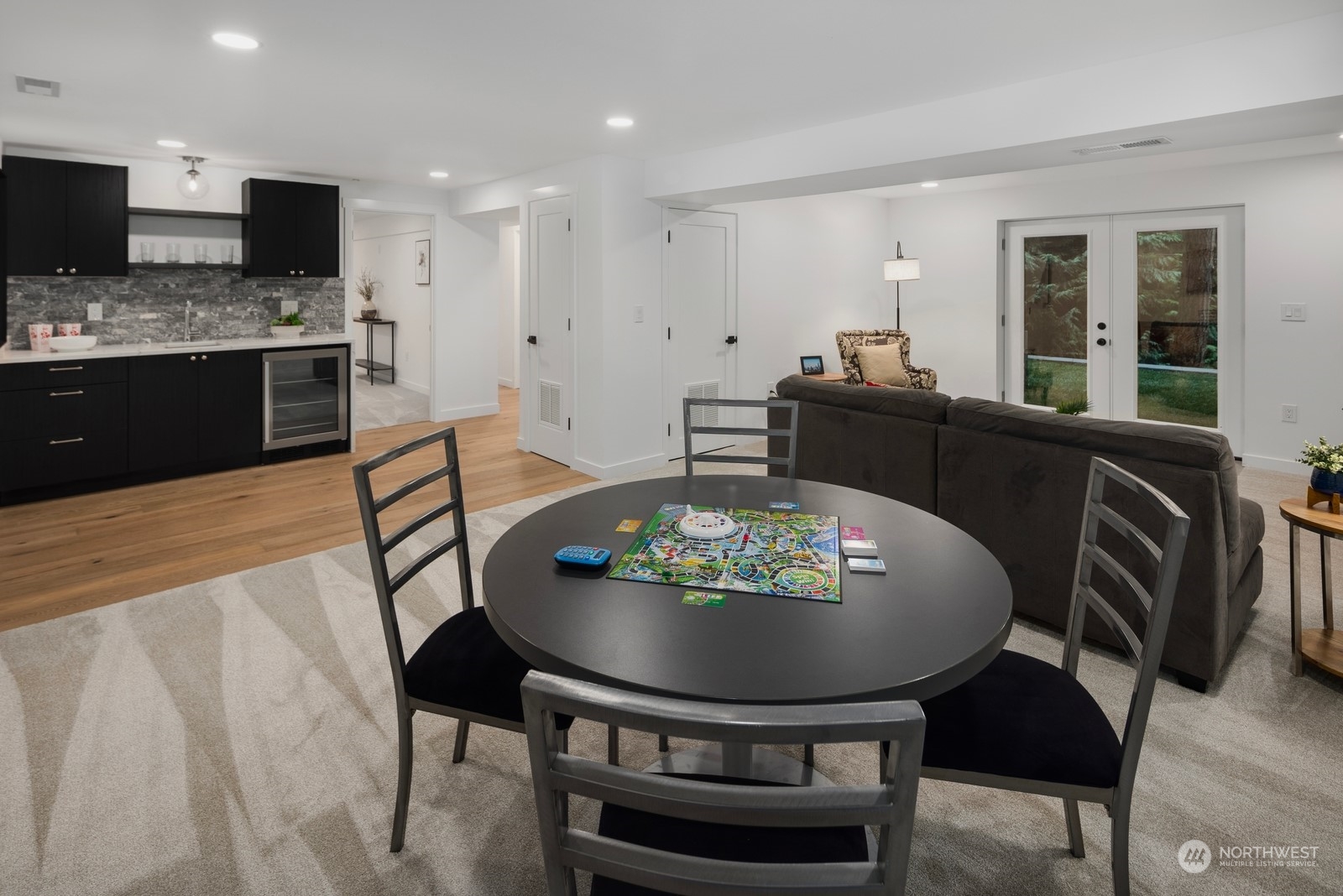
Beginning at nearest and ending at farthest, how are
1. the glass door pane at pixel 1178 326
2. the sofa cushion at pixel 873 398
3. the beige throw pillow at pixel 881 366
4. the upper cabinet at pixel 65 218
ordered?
the sofa cushion at pixel 873 398 < the upper cabinet at pixel 65 218 < the glass door pane at pixel 1178 326 < the beige throw pillow at pixel 881 366

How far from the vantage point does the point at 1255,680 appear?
2.51 metres

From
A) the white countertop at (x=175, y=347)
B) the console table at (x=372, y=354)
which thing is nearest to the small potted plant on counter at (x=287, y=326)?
the white countertop at (x=175, y=347)

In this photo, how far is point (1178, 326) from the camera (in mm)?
6152

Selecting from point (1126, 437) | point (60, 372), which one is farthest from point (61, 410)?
point (1126, 437)

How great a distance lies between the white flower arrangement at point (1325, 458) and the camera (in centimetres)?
242

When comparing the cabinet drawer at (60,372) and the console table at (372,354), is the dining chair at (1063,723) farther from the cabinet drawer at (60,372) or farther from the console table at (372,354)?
the console table at (372,354)

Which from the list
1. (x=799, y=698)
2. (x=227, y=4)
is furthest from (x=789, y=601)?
(x=227, y=4)

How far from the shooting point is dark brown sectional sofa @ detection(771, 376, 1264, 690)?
2.39 meters

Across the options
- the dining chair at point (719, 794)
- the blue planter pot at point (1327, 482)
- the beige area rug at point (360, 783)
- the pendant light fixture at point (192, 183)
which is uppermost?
the pendant light fixture at point (192, 183)

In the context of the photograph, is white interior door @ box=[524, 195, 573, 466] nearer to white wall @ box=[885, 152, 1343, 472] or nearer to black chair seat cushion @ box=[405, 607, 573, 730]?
black chair seat cushion @ box=[405, 607, 573, 730]

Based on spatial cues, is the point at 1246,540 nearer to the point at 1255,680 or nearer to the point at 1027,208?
the point at 1255,680

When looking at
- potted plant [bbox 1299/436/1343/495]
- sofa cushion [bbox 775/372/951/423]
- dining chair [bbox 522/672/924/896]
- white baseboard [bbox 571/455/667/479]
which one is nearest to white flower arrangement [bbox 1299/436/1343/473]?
potted plant [bbox 1299/436/1343/495]

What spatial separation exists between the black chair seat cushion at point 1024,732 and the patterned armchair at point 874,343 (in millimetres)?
5363

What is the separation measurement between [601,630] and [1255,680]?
2.50m
